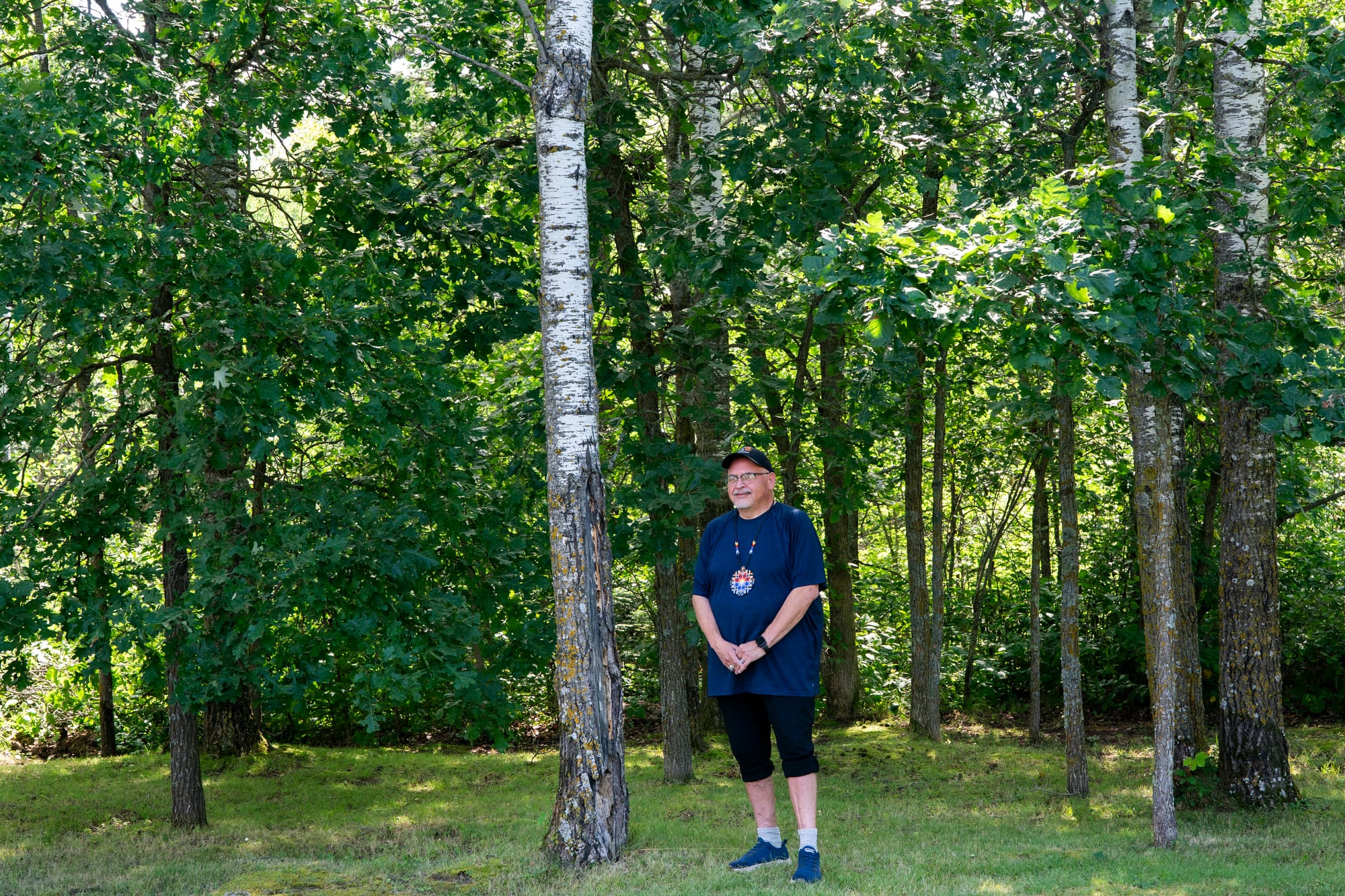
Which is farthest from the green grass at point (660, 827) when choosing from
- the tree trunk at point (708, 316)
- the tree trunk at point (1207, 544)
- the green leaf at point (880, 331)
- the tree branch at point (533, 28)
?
the tree branch at point (533, 28)

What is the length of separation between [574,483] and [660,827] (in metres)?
3.14

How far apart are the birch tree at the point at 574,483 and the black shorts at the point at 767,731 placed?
649 mm

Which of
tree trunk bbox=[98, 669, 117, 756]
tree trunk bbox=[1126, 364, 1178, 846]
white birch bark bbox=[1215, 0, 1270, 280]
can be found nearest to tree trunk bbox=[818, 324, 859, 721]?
white birch bark bbox=[1215, 0, 1270, 280]

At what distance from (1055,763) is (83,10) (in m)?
10.5

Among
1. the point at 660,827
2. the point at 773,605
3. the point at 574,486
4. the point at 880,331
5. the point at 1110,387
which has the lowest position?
the point at 660,827

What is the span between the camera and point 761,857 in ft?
17.3

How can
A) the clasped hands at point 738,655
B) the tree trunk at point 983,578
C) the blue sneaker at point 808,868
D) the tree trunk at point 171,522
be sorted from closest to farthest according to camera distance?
the blue sneaker at point 808,868 → the clasped hands at point 738,655 → the tree trunk at point 171,522 → the tree trunk at point 983,578

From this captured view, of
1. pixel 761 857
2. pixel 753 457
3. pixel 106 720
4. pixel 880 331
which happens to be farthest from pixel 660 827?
pixel 106 720

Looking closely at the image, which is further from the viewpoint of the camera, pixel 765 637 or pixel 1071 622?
pixel 1071 622

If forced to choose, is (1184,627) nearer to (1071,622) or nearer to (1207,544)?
(1071,622)

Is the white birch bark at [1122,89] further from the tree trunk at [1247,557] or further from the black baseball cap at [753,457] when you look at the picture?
the black baseball cap at [753,457]

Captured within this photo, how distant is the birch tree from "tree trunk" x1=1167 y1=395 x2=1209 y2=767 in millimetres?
4685

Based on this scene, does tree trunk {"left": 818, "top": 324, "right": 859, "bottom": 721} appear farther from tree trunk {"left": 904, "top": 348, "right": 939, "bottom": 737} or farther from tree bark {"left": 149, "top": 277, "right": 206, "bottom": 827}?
tree bark {"left": 149, "top": 277, "right": 206, "bottom": 827}

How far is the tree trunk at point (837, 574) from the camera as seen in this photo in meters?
11.0
